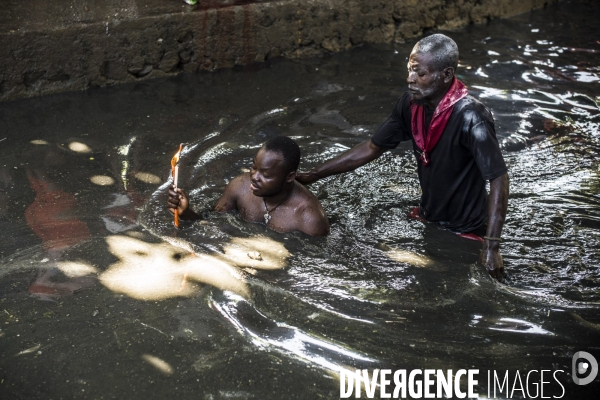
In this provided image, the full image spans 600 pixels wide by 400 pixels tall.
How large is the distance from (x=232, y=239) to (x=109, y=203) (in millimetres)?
978

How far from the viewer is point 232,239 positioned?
13.7 ft

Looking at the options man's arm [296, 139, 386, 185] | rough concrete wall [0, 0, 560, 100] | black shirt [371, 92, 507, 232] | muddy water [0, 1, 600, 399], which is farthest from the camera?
rough concrete wall [0, 0, 560, 100]

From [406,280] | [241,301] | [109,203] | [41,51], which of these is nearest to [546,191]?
[406,280]

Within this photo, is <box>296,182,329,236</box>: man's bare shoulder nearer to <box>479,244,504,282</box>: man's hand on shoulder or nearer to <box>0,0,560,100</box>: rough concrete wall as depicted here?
<box>479,244,504,282</box>: man's hand on shoulder

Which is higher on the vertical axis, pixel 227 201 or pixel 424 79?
pixel 424 79

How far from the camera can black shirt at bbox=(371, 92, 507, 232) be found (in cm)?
391

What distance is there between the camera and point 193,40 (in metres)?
7.00

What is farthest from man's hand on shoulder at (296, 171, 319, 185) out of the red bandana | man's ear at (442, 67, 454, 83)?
man's ear at (442, 67, 454, 83)

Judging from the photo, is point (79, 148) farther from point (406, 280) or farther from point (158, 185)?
point (406, 280)

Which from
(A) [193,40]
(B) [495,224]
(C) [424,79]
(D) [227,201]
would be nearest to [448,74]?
(C) [424,79]

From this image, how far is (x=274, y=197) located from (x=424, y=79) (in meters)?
1.21

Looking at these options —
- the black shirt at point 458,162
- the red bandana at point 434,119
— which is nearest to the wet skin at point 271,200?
the black shirt at point 458,162

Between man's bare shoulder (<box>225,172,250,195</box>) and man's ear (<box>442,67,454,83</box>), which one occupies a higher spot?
man's ear (<box>442,67,454,83</box>)

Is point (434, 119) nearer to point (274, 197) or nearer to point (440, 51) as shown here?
point (440, 51)
